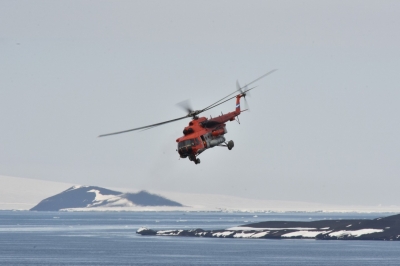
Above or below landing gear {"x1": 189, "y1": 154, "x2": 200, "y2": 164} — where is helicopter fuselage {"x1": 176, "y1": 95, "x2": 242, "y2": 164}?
above

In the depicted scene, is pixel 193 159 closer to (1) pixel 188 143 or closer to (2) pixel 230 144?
(1) pixel 188 143

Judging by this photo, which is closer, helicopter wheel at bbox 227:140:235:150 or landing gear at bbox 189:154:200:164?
landing gear at bbox 189:154:200:164

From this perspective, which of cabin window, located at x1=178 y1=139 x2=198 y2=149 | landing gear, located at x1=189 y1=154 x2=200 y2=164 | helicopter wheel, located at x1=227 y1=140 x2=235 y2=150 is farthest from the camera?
helicopter wheel, located at x1=227 y1=140 x2=235 y2=150

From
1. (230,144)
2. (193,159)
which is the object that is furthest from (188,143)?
(230,144)

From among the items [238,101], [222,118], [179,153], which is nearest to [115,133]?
[179,153]

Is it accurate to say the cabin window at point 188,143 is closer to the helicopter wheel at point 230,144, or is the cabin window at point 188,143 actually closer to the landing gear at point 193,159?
the landing gear at point 193,159

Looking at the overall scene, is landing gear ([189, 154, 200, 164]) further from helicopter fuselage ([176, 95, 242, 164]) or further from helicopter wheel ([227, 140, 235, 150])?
helicopter wheel ([227, 140, 235, 150])

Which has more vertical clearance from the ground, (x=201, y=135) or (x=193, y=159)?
(x=201, y=135)

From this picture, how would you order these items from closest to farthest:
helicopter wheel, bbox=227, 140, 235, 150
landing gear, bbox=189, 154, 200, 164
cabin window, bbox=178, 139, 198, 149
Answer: landing gear, bbox=189, 154, 200, 164, cabin window, bbox=178, 139, 198, 149, helicopter wheel, bbox=227, 140, 235, 150

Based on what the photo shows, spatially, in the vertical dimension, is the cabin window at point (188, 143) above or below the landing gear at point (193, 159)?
above

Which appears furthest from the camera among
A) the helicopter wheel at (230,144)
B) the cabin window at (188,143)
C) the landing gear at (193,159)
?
the helicopter wheel at (230,144)

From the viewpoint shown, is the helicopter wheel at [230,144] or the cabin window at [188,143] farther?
the helicopter wheel at [230,144]

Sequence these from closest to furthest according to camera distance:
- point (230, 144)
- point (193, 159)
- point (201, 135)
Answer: point (193, 159) < point (201, 135) < point (230, 144)

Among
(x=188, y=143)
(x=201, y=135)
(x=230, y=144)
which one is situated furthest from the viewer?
(x=230, y=144)
